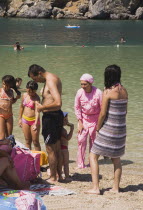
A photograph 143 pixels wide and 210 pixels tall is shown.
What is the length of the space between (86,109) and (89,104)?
11cm

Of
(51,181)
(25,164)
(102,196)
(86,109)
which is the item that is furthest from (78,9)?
(102,196)

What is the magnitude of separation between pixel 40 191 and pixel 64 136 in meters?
1.00

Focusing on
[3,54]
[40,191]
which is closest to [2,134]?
[40,191]

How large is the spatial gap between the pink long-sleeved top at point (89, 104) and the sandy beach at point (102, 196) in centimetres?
91

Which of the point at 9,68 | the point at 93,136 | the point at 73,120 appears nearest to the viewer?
the point at 93,136

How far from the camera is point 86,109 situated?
7.31m

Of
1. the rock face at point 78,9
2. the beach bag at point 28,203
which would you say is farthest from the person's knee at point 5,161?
the rock face at point 78,9

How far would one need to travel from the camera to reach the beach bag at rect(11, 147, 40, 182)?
6117 millimetres

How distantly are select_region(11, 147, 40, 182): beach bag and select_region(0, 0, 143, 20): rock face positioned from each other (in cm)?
7131

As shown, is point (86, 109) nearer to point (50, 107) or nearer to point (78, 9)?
point (50, 107)

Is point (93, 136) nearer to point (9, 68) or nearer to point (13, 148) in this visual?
point (13, 148)

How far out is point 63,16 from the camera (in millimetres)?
77312

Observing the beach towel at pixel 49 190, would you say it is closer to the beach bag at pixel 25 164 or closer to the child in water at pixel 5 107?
the beach bag at pixel 25 164

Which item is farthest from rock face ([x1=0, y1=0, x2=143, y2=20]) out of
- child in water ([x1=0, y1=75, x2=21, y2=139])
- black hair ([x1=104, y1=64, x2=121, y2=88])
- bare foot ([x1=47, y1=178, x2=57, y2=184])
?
black hair ([x1=104, y1=64, x2=121, y2=88])
